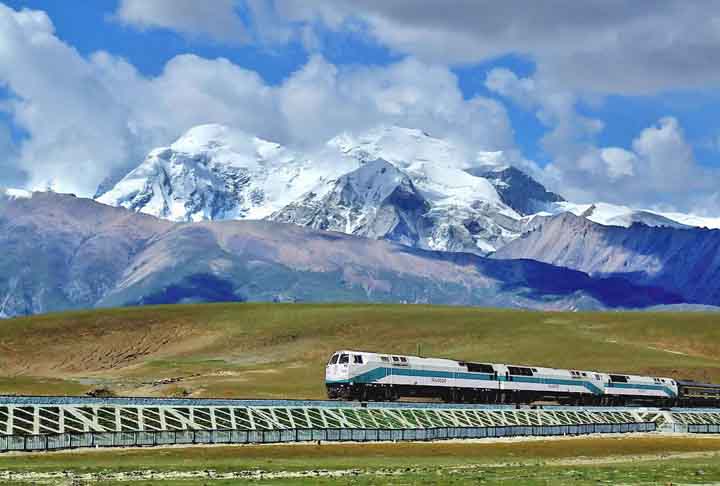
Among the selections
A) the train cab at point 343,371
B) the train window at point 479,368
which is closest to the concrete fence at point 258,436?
the train cab at point 343,371

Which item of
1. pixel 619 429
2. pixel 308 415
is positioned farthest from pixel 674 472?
pixel 619 429

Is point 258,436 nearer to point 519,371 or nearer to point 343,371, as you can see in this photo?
point 343,371

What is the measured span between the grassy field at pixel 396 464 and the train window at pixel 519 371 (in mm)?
33743

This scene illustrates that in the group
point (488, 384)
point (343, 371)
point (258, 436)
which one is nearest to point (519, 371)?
point (488, 384)

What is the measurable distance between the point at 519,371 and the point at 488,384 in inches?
263

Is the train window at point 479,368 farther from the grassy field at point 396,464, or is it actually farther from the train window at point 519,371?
the grassy field at point 396,464

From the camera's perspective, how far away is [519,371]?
146 meters

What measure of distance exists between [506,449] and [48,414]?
120 feet

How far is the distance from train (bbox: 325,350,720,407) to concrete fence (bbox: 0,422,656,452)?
14.9 meters

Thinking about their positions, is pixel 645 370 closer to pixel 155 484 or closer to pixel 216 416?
pixel 216 416

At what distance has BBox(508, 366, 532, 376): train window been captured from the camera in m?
145

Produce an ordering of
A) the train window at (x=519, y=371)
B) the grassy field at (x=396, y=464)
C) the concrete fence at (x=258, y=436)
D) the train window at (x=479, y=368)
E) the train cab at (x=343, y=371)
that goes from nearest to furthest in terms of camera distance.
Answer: the grassy field at (x=396, y=464) < the concrete fence at (x=258, y=436) < the train cab at (x=343, y=371) < the train window at (x=479, y=368) < the train window at (x=519, y=371)

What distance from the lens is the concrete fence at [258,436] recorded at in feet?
288

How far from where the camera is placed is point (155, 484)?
66875mm
